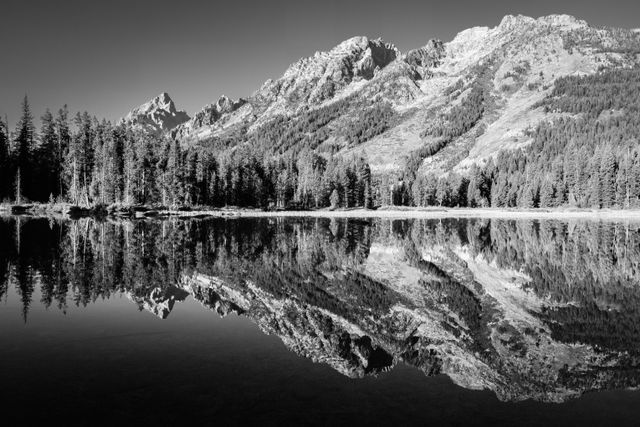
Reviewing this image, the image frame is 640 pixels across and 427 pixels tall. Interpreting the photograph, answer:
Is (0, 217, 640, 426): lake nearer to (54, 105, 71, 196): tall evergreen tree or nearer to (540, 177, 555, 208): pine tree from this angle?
(54, 105, 71, 196): tall evergreen tree

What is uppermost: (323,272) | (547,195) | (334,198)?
(547,195)

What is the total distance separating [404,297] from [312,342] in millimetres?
8174

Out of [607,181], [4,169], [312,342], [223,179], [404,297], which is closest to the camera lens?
[312,342]

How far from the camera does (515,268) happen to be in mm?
29734

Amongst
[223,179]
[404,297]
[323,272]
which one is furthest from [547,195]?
[404,297]

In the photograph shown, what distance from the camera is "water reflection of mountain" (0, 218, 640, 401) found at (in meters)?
12.9

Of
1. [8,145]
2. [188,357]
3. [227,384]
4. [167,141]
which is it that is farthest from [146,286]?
[167,141]

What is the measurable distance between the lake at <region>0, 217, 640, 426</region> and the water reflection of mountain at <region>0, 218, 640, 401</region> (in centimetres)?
10

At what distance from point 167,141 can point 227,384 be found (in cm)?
12185

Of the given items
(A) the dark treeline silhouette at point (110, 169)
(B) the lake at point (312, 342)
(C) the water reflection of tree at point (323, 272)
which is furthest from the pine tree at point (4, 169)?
(B) the lake at point (312, 342)

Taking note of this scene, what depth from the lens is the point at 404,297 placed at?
69.0ft

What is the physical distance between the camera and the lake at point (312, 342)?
9586 millimetres

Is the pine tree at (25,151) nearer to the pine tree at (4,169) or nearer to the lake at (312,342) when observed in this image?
the pine tree at (4,169)

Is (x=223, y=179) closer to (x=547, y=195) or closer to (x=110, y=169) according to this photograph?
(x=110, y=169)
